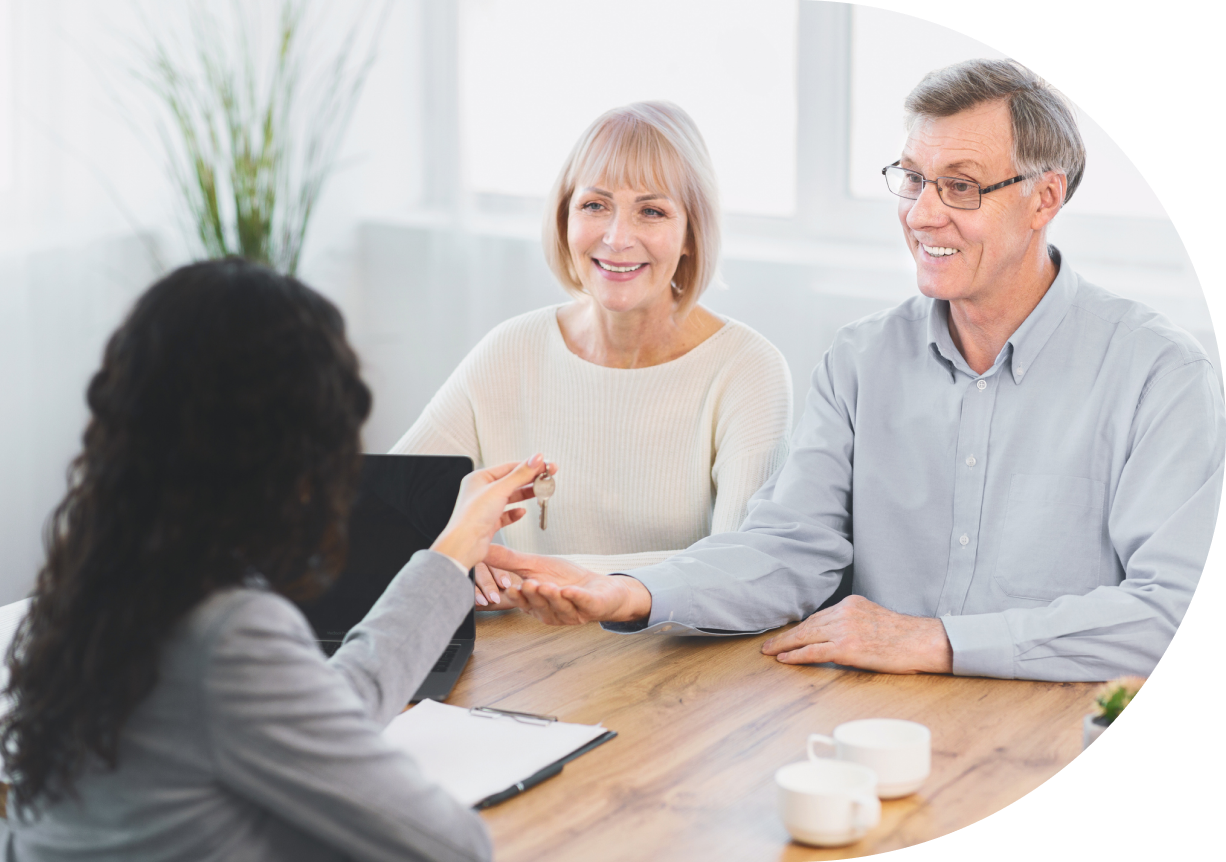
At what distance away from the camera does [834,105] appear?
3.03 m

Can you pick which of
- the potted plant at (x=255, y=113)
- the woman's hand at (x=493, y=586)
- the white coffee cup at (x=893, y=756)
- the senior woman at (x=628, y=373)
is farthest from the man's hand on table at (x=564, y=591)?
the potted plant at (x=255, y=113)

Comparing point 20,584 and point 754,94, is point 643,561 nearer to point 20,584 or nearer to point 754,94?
point 754,94

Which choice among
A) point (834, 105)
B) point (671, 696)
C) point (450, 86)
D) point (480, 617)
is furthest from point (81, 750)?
point (450, 86)

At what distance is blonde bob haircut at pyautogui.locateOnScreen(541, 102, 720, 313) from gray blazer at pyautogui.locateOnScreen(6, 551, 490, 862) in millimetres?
1424

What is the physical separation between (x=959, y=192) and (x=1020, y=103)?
16 centimetres

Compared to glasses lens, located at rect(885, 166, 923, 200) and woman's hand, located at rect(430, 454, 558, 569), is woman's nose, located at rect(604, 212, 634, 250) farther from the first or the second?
woman's hand, located at rect(430, 454, 558, 569)

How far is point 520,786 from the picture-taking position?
1198 mm

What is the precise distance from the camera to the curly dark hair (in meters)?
0.91

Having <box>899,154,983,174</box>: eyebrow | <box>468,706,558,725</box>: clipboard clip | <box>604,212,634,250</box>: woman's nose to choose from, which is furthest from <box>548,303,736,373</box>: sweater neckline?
<box>468,706,558,725</box>: clipboard clip

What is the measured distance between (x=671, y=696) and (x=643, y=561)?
520 mm

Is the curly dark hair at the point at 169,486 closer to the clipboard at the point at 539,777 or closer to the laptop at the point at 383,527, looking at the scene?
the clipboard at the point at 539,777

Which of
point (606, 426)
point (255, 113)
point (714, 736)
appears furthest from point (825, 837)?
point (255, 113)

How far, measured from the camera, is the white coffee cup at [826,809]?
1.08 meters

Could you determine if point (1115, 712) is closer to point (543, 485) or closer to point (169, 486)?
point (543, 485)
